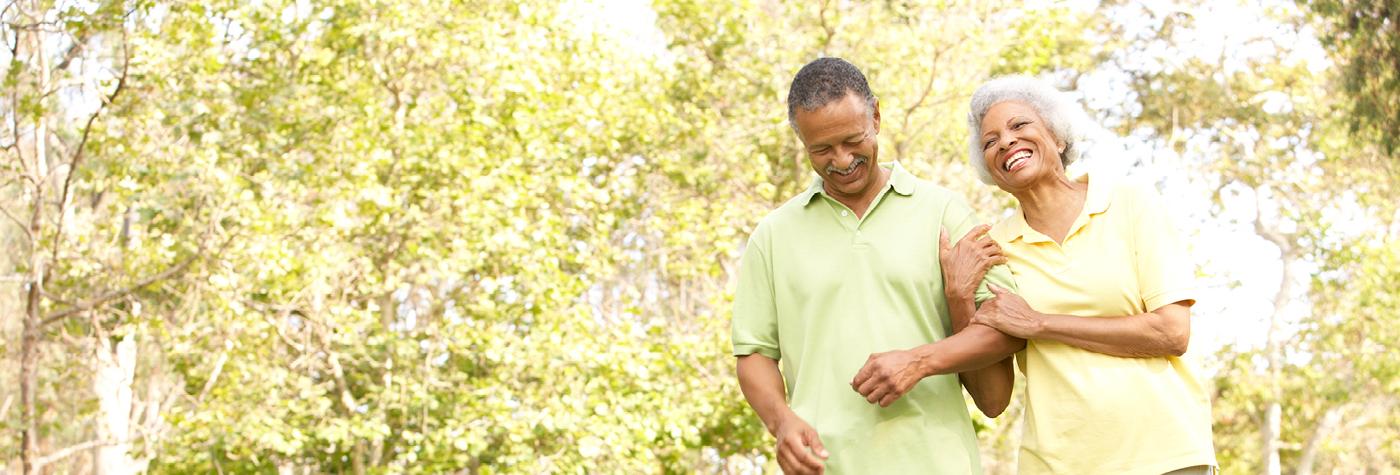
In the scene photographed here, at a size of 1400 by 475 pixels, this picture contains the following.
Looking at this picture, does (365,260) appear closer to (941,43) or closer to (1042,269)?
(941,43)

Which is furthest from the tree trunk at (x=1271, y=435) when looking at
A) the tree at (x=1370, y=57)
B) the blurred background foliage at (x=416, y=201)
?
the tree at (x=1370, y=57)

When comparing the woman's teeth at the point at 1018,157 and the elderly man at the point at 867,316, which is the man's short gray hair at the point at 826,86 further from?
the woman's teeth at the point at 1018,157

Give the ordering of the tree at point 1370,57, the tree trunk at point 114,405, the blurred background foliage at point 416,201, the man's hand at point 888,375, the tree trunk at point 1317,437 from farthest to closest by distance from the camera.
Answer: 1. the tree trunk at point 1317,437
2. the tree trunk at point 114,405
3. the blurred background foliage at point 416,201
4. the tree at point 1370,57
5. the man's hand at point 888,375

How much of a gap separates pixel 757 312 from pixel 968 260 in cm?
51

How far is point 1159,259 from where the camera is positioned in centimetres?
293

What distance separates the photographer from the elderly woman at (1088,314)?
2893 mm

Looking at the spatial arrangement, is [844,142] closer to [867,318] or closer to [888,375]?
[867,318]

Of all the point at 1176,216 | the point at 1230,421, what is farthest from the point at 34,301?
the point at 1230,421

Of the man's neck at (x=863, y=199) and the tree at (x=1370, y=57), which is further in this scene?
the tree at (x=1370, y=57)

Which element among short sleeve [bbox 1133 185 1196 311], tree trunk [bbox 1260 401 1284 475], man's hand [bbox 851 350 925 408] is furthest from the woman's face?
tree trunk [bbox 1260 401 1284 475]

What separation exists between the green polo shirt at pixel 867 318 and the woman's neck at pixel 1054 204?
128 millimetres

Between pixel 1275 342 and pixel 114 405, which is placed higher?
pixel 114 405

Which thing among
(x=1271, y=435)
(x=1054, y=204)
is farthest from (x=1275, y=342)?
(x=1054, y=204)

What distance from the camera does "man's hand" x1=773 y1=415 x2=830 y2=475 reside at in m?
2.94
